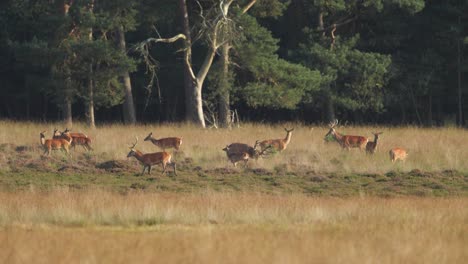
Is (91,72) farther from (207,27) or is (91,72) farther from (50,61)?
(207,27)

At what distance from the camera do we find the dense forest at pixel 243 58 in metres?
33.8

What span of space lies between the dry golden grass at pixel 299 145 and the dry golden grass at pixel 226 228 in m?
4.07

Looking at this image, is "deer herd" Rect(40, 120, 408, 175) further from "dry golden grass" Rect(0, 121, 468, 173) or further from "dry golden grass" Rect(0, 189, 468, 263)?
"dry golden grass" Rect(0, 189, 468, 263)

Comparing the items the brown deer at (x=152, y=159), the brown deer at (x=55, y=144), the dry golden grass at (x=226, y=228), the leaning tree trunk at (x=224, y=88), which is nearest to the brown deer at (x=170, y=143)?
the brown deer at (x=55, y=144)

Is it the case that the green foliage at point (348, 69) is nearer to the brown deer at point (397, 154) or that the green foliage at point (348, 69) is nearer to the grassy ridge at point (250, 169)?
the grassy ridge at point (250, 169)

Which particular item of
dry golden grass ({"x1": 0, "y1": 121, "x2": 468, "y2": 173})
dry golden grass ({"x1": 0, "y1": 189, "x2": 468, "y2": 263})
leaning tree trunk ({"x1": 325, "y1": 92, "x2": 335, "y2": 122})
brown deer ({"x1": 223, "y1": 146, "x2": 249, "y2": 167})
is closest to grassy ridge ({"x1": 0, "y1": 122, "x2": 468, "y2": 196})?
dry golden grass ({"x1": 0, "y1": 121, "x2": 468, "y2": 173})

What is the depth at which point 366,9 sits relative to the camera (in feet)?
134

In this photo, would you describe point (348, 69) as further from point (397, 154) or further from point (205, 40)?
point (397, 154)

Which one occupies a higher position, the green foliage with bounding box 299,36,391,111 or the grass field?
the green foliage with bounding box 299,36,391,111

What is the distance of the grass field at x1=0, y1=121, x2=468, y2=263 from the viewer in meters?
11.6

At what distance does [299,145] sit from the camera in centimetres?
2592

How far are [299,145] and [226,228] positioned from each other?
1191cm

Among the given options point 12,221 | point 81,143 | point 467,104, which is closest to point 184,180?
point 81,143

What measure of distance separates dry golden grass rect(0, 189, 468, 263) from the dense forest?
595 inches
